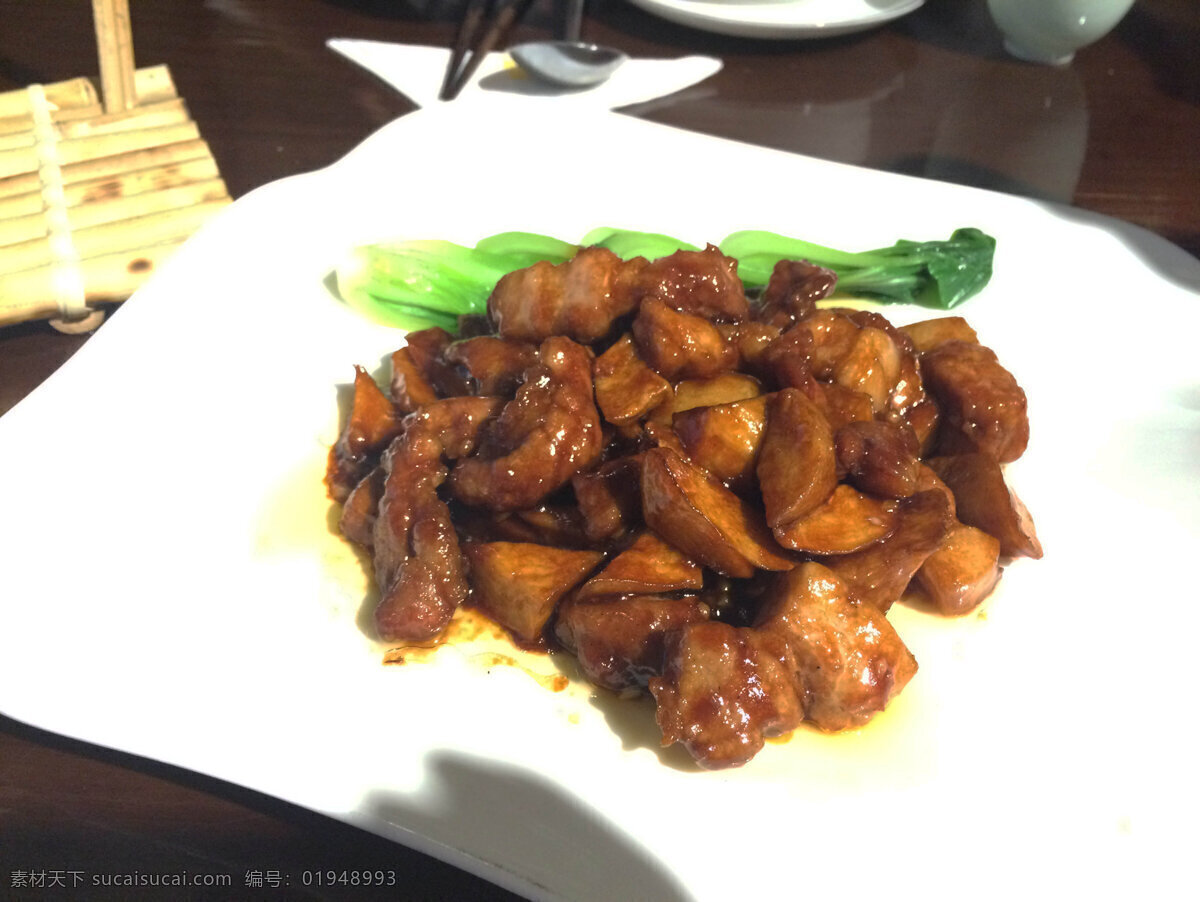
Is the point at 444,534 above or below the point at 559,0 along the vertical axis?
below

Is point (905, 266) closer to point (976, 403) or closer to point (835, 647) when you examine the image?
point (976, 403)

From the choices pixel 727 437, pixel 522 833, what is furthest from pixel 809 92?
pixel 522 833

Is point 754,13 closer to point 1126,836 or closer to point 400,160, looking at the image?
point 400,160

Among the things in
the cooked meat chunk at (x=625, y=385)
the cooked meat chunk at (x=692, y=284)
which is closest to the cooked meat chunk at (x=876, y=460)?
the cooked meat chunk at (x=625, y=385)

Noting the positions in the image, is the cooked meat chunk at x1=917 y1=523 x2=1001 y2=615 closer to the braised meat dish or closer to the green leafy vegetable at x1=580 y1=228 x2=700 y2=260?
the braised meat dish

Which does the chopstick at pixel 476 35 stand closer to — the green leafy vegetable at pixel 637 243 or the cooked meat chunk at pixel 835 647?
the green leafy vegetable at pixel 637 243

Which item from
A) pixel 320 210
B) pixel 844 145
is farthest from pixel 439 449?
pixel 844 145

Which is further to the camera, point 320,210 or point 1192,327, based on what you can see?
point 320,210
